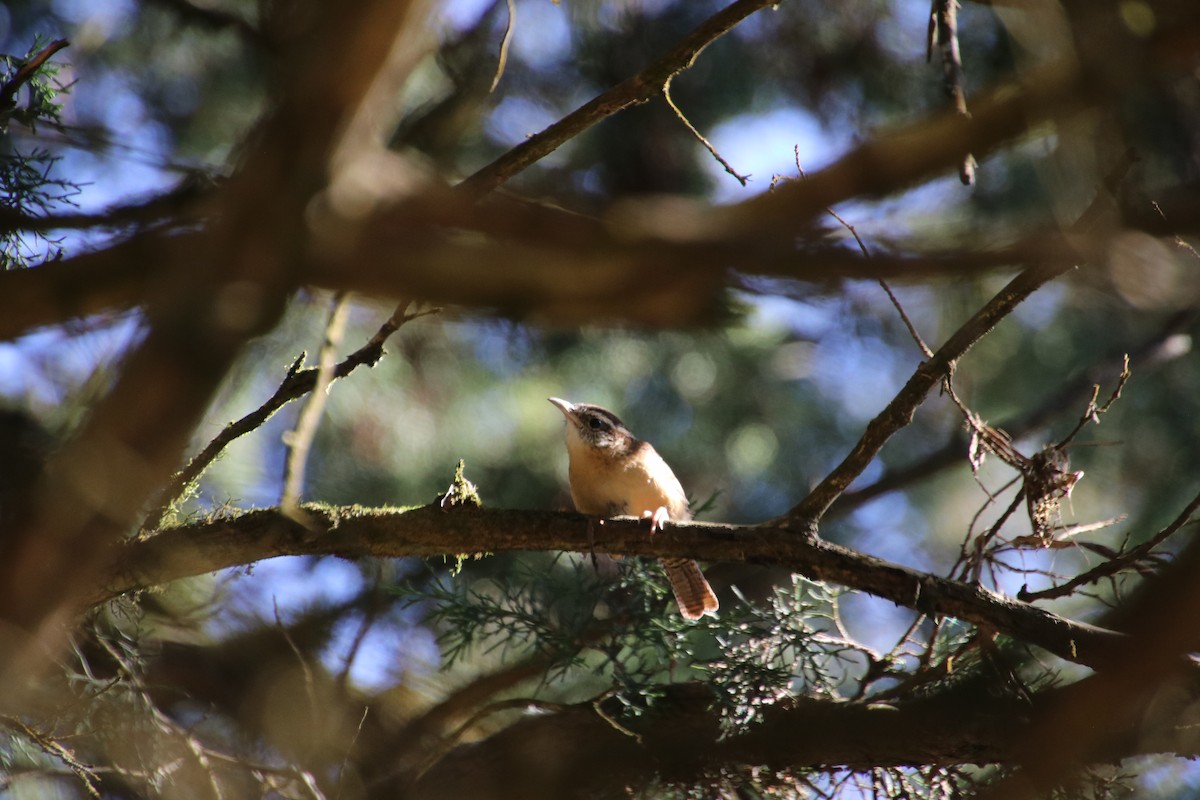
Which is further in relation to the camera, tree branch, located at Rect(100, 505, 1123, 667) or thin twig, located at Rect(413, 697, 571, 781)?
thin twig, located at Rect(413, 697, 571, 781)

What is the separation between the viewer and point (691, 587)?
446 cm

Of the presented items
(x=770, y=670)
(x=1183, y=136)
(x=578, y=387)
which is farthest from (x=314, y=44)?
(x=578, y=387)

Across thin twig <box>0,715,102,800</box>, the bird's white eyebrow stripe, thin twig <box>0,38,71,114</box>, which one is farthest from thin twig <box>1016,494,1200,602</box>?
thin twig <box>0,38,71,114</box>

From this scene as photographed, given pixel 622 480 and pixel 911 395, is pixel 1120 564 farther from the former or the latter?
pixel 622 480

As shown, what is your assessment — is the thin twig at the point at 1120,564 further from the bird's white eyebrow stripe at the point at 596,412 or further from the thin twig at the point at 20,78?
the thin twig at the point at 20,78

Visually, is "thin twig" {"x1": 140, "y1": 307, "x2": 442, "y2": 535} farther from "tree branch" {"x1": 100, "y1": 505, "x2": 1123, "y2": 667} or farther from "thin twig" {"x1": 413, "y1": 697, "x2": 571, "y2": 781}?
"thin twig" {"x1": 413, "y1": 697, "x2": 571, "y2": 781}

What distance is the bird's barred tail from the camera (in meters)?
4.44

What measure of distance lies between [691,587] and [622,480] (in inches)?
21.8

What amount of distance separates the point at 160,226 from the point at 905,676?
9.56 ft

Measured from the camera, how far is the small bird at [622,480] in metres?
4.47

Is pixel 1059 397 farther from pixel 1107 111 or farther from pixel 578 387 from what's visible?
pixel 1107 111

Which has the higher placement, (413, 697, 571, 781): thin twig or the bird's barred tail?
the bird's barred tail

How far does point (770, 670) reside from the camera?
10.9 feet

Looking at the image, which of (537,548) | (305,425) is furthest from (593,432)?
(305,425)
